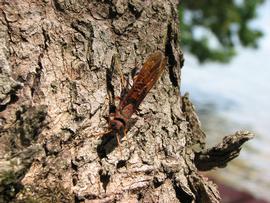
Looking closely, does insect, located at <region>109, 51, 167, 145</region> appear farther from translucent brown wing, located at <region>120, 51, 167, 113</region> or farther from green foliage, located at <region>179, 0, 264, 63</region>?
green foliage, located at <region>179, 0, 264, 63</region>

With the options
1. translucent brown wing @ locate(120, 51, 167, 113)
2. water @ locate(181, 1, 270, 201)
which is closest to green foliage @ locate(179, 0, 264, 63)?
water @ locate(181, 1, 270, 201)

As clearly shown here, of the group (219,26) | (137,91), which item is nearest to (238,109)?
(219,26)

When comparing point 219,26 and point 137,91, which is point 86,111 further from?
point 219,26

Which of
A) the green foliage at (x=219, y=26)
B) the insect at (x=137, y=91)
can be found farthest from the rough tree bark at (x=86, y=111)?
the green foliage at (x=219, y=26)

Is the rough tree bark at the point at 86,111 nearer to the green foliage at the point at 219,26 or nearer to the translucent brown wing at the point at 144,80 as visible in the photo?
the translucent brown wing at the point at 144,80

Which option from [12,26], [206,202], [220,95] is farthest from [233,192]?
[220,95]

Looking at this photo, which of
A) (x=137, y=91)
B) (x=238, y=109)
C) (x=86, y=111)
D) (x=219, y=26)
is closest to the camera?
(x=86, y=111)
